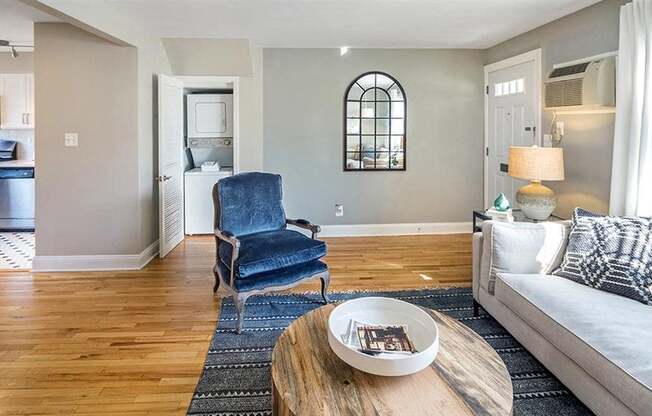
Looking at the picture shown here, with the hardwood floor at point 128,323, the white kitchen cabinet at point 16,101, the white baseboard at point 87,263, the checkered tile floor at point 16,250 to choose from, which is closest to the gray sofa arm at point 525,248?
the hardwood floor at point 128,323

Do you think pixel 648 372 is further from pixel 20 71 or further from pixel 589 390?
pixel 20 71

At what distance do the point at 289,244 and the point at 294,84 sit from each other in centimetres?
285

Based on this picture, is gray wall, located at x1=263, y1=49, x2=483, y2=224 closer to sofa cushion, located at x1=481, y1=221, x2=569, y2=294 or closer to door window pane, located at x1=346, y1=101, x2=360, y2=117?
door window pane, located at x1=346, y1=101, x2=360, y2=117

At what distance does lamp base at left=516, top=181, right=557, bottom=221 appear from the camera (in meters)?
3.43

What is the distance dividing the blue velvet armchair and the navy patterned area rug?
192mm

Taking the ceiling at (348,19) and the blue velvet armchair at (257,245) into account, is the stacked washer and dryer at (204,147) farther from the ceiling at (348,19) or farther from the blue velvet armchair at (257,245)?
the blue velvet armchair at (257,245)

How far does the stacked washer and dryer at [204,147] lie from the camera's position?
5.71m

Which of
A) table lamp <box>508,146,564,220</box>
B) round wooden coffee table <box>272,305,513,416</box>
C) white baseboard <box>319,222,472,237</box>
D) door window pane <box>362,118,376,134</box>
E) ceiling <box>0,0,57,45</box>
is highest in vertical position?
ceiling <box>0,0,57,45</box>

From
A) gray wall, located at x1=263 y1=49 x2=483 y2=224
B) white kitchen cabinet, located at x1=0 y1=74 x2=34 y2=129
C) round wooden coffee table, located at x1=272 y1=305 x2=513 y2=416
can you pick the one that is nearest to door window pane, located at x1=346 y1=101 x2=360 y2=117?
gray wall, located at x1=263 y1=49 x2=483 y2=224

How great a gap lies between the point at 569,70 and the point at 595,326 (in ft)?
8.07

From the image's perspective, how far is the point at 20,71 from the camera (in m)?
5.83

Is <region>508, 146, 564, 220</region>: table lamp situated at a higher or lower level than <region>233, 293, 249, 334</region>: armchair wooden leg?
higher

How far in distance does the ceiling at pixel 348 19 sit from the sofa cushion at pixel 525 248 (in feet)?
6.39

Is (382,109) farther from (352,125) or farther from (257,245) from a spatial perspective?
(257,245)
